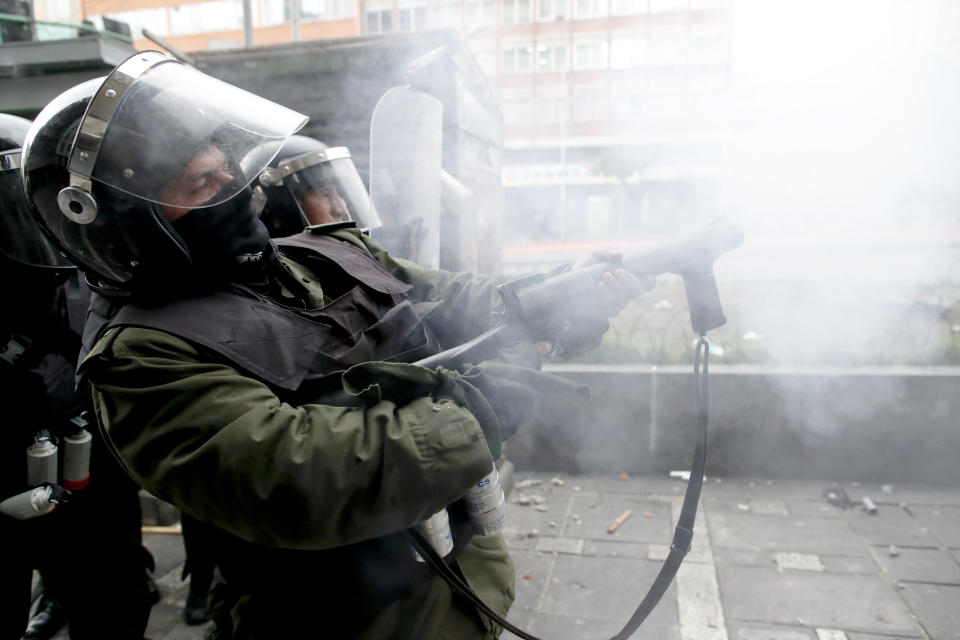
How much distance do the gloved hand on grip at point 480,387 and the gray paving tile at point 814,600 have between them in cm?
215

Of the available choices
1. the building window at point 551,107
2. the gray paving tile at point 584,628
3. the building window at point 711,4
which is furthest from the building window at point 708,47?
the gray paving tile at point 584,628

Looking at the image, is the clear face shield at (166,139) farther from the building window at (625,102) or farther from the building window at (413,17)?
the building window at (413,17)

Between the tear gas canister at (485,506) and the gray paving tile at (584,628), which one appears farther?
the gray paving tile at (584,628)

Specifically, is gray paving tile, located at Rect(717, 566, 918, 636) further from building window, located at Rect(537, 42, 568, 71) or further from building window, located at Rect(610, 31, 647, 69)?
building window, located at Rect(537, 42, 568, 71)

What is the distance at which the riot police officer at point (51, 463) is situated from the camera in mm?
2115

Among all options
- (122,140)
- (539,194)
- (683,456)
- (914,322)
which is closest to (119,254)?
(122,140)

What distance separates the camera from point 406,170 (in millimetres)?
3715

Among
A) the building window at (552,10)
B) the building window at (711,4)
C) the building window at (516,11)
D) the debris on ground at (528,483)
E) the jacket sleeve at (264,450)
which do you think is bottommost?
the debris on ground at (528,483)

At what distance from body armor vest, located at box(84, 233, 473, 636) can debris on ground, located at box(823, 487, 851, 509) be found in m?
3.27

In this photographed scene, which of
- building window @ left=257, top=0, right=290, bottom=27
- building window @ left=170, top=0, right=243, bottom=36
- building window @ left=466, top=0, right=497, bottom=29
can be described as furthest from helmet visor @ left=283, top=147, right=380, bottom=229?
building window @ left=170, top=0, right=243, bottom=36

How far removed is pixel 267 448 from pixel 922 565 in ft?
11.3

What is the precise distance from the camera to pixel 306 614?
50.3 inches

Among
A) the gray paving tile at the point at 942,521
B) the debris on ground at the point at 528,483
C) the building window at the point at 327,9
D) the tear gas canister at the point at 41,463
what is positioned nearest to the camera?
the tear gas canister at the point at 41,463

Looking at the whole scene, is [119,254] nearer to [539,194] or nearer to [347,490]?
[347,490]
